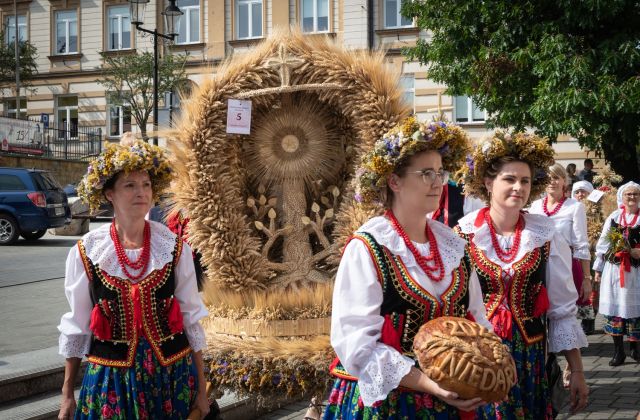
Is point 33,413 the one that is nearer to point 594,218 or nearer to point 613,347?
point 613,347

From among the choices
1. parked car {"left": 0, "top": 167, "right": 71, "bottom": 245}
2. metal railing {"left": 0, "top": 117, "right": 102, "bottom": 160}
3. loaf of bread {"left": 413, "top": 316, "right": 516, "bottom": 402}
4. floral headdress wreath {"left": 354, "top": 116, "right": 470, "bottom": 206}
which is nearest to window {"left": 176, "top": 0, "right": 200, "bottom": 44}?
metal railing {"left": 0, "top": 117, "right": 102, "bottom": 160}

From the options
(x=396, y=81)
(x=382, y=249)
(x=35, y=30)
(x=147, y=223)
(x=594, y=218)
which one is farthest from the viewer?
(x=35, y=30)

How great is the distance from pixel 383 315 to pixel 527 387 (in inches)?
49.5

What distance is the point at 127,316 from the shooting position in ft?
11.0

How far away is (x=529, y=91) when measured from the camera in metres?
13.3

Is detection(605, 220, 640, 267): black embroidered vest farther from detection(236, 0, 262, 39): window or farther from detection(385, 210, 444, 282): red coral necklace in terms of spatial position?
detection(236, 0, 262, 39): window

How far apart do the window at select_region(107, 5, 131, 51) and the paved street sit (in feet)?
61.5

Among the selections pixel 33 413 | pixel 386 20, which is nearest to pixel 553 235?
pixel 33 413

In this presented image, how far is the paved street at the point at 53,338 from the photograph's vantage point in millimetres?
6023

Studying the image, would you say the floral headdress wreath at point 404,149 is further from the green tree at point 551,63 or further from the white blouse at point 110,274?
the green tree at point 551,63

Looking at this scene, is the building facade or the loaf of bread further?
the building facade

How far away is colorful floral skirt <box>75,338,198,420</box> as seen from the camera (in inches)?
129

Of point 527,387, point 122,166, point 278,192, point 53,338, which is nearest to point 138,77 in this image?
point 53,338

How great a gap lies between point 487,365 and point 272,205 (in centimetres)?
242
